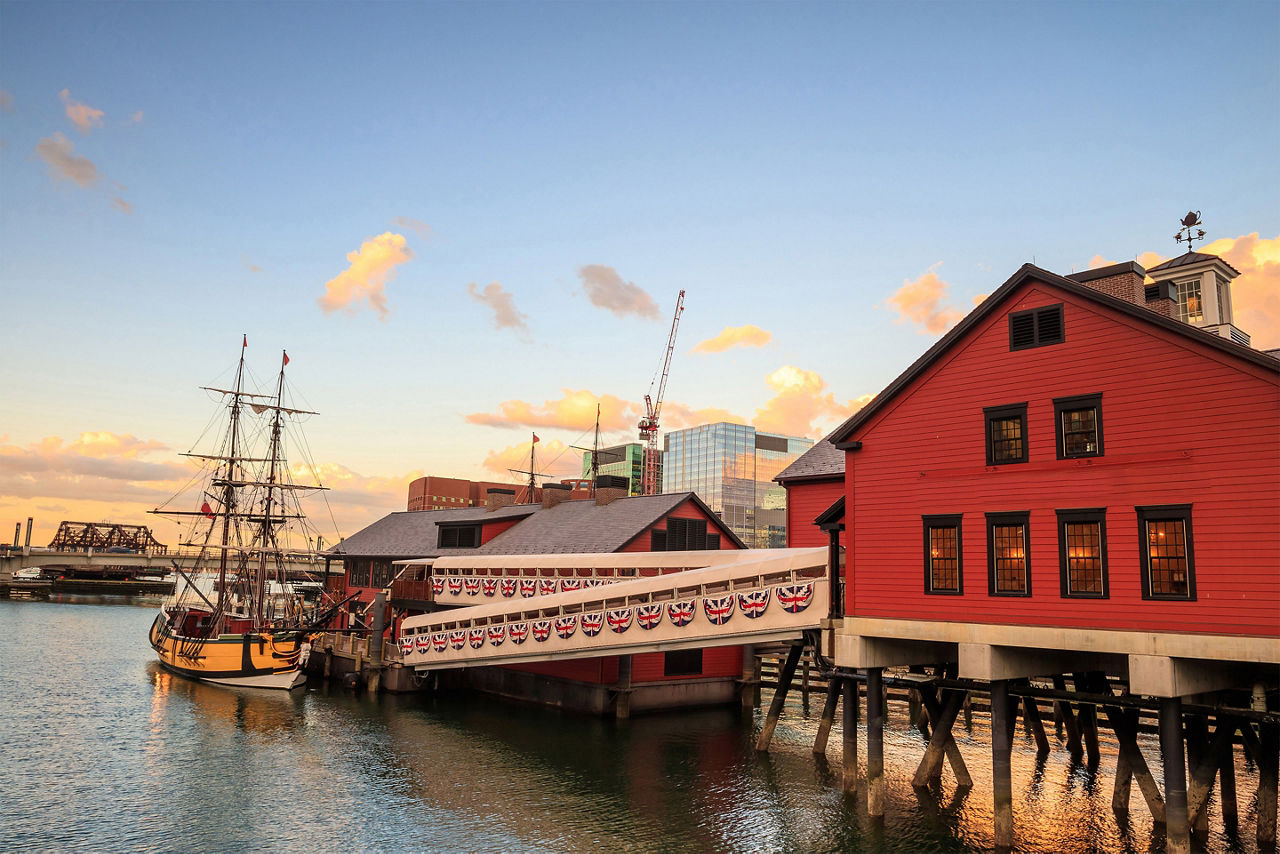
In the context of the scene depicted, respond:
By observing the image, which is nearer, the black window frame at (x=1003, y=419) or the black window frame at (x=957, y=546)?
the black window frame at (x=1003, y=419)

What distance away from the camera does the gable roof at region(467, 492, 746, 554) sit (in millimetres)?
42750

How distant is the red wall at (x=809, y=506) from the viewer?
3525cm

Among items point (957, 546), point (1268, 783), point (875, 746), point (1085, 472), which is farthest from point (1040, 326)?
point (1268, 783)

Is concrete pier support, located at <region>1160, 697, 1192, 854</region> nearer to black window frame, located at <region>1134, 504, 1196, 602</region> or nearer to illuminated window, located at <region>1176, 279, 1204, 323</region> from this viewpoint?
black window frame, located at <region>1134, 504, 1196, 602</region>

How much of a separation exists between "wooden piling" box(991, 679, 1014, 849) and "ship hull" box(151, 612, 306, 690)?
38.1 m

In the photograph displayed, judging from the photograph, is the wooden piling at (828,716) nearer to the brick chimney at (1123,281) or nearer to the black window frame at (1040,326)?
the black window frame at (1040,326)

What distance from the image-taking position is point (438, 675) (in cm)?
4347

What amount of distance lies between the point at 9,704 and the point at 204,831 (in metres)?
26.5

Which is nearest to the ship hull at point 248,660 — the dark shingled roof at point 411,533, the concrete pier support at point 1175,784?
the dark shingled roof at point 411,533

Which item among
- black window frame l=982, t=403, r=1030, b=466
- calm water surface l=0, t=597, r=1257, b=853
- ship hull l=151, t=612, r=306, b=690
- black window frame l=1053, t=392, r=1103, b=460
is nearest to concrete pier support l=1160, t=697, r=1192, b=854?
calm water surface l=0, t=597, r=1257, b=853

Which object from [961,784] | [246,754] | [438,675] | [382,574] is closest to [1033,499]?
[961,784]

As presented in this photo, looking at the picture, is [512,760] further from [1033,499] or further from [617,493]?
[617,493]

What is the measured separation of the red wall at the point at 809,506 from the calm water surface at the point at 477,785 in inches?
311

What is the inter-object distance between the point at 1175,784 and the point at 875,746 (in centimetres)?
705
